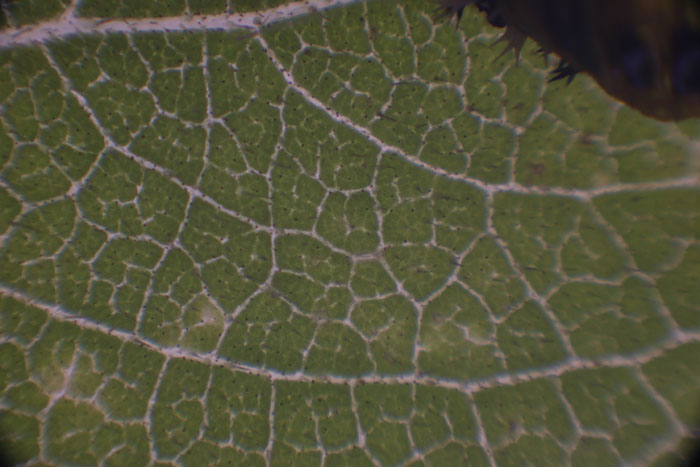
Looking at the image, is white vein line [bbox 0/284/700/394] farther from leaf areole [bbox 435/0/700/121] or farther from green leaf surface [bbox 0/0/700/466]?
leaf areole [bbox 435/0/700/121]

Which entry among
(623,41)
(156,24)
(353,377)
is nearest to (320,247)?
(353,377)

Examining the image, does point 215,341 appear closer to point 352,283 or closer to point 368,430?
point 352,283

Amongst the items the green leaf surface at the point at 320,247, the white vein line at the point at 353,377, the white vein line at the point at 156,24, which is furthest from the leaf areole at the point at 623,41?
the white vein line at the point at 353,377

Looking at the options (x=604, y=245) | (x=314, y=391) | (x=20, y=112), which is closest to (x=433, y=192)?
(x=604, y=245)

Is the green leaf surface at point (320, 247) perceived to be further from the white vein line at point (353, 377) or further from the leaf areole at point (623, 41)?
the leaf areole at point (623, 41)

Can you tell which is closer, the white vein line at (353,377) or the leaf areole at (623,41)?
the leaf areole at (623,41)

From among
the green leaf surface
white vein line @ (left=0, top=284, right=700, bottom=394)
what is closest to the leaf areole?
the green leaf surface

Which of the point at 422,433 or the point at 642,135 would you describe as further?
the point at 422,433
